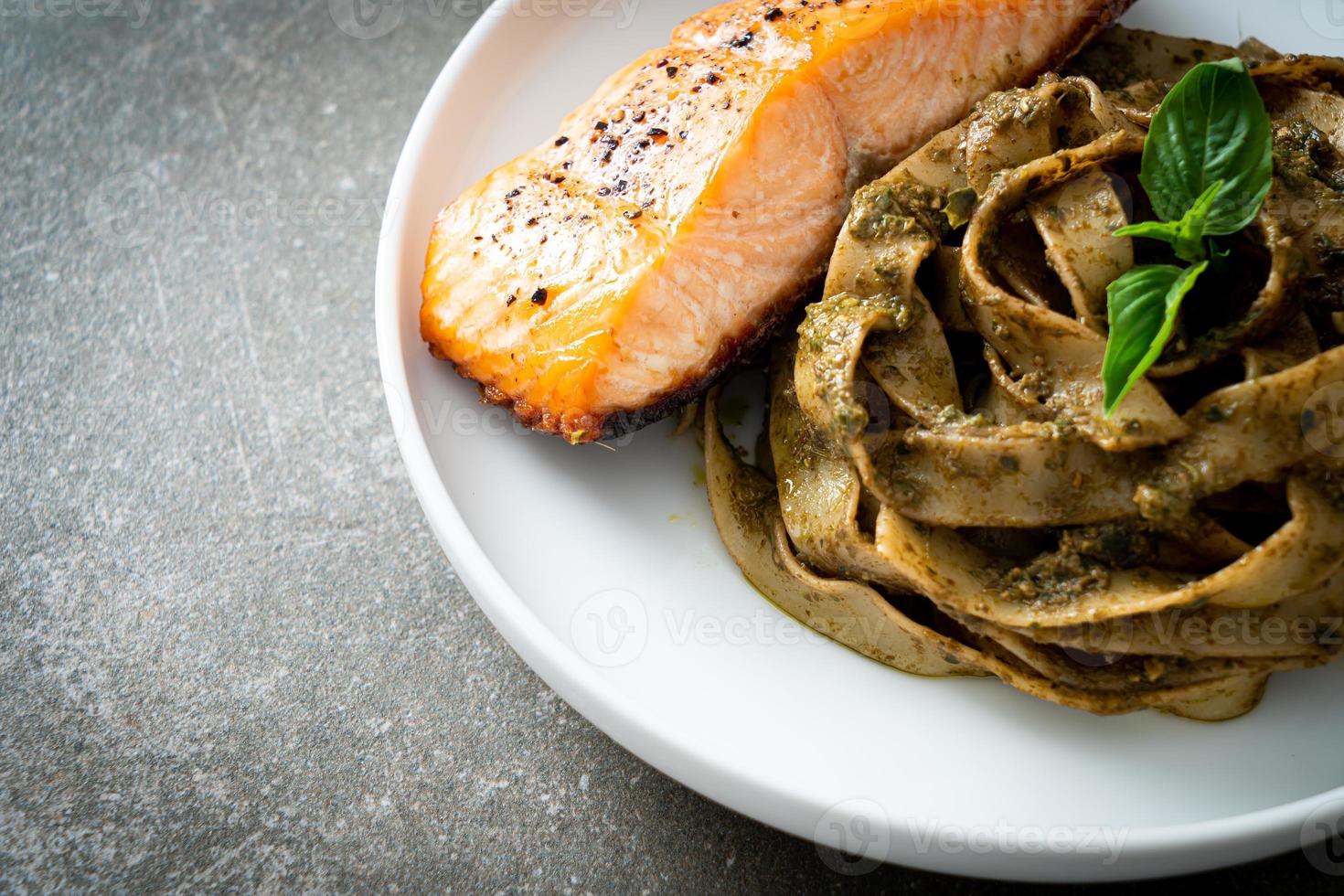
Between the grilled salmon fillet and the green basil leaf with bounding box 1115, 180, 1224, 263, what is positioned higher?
the green basil leaf with bounding box 1115, 180, 1224, 263

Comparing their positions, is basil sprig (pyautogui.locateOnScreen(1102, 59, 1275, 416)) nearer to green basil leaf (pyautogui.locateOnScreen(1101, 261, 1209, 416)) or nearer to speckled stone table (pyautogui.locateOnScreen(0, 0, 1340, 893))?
green basil leaf (pyautogui.locateOnScreen(1101, 261, 1209, 416))

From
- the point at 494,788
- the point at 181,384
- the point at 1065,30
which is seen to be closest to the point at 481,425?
the point at 494,788

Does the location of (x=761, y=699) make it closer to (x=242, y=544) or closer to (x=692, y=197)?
(x=692, y=197)

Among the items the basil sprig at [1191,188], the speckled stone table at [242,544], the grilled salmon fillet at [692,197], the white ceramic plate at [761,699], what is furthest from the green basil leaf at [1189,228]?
the speckled stone table at [242,544]

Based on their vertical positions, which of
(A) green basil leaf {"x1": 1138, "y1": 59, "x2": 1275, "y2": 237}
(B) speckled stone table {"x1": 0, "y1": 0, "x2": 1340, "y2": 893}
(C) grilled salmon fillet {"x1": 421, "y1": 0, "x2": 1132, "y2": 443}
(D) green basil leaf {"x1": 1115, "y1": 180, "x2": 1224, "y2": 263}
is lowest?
(B) speckled stone table {"x1": 0, "y1": 0, "x2": 1340, "y2": 893}

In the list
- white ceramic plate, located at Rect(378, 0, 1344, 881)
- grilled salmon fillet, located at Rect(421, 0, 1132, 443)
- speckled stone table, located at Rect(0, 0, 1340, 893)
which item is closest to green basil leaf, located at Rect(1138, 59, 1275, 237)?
grilled salmon fillet, located at Rect(421, 0, 1132, 443)

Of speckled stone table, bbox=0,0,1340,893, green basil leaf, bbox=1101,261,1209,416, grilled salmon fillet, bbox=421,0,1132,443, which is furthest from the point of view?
speckled stone table, bbox=0,0,1340,893

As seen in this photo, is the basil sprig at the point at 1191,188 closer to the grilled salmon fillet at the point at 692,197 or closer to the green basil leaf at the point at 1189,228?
the green basil leaf at the point at 1189,228

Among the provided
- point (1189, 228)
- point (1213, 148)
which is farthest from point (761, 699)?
point (1213, 148)
